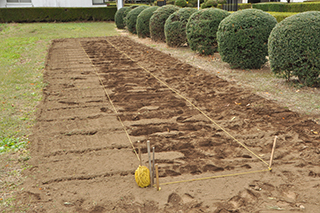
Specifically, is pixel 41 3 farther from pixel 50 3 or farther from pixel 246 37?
pixel 246 37

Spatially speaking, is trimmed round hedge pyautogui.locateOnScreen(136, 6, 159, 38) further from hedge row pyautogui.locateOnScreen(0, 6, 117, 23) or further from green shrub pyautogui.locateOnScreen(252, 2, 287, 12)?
hedge row pyautogui.locateOnScreen(0, 6, 117, 23)

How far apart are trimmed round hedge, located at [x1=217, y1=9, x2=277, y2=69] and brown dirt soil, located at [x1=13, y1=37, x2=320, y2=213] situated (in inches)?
54.4

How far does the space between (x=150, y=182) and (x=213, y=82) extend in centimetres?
456

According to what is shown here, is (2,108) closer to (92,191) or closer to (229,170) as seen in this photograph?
(92,191)

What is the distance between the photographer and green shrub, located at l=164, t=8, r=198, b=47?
1190 centimetres

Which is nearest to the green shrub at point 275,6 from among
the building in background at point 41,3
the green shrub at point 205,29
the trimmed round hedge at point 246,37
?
the green shrub at point 205,29

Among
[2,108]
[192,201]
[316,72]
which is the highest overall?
[316,72]

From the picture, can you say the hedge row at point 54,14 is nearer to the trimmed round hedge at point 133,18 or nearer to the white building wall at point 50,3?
the white building wall at point 50,3

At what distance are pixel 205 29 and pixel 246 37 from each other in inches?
91.8

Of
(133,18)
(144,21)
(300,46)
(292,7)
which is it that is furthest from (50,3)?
(300,46)

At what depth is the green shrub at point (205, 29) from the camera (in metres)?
9.88

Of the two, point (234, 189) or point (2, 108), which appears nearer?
point (234, 189)

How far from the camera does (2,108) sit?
5859 millimetres

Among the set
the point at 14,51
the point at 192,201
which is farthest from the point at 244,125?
the point at 14,51
